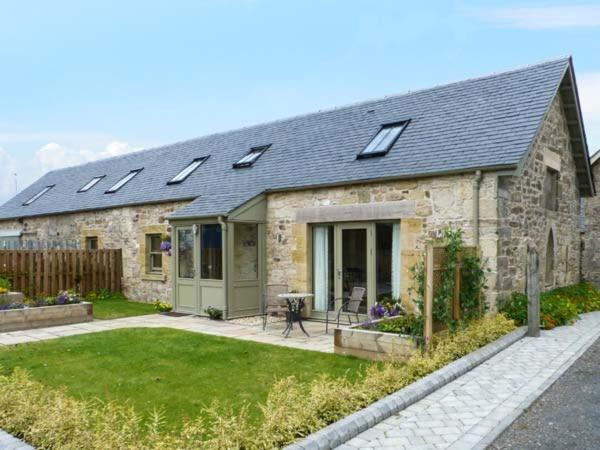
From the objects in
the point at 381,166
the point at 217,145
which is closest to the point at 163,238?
the point at 217,145

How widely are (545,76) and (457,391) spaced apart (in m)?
8.61

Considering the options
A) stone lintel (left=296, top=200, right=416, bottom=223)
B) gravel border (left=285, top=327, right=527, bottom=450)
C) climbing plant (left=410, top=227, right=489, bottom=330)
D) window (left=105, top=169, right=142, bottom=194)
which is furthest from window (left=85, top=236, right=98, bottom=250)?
gravel border (left=285, top=327, right=527, bottom=450)

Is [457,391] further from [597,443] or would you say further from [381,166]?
[381,166]

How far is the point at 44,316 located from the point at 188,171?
745 cm

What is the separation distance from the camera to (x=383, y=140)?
40.0ft

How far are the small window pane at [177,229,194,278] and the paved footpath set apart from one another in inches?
321

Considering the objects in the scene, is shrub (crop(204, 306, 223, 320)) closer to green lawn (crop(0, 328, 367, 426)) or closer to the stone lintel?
green lawn (crop(0, 328, 367, 426))

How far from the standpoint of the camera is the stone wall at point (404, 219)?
30.2 ft

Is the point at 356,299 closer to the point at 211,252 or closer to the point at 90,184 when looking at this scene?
the point at 211,252

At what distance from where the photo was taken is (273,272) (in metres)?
12.6

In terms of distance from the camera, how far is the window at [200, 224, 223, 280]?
12262 mm

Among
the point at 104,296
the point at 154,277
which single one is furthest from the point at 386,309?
the point at 104,296

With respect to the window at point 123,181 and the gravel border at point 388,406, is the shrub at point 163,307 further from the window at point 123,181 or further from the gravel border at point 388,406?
the gravel border at point 388,406

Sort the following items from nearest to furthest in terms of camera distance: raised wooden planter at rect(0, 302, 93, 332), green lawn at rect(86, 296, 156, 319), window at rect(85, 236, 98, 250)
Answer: raised wooden planter at rect(0, 302, 93, 332) < green lawn at rect(86, 296, 156, 319) < window at rect(85, 236, 98, 250)
